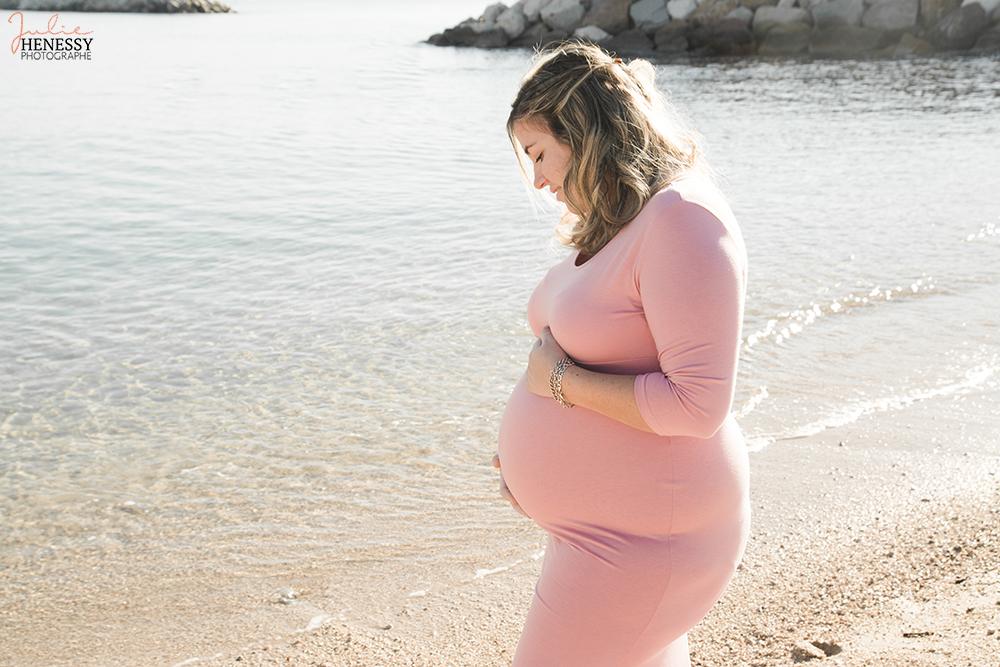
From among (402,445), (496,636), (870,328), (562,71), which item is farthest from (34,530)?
(870,328)

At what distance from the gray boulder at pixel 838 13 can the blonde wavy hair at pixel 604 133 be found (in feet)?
94.7

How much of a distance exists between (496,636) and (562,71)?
2.28 metres

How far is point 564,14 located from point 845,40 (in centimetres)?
827

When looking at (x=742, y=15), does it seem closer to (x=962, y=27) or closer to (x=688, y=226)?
(x=962, y=27)

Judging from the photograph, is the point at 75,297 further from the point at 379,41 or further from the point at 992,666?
the point at 379,41

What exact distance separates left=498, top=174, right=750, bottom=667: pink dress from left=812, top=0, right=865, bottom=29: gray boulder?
28.9 m

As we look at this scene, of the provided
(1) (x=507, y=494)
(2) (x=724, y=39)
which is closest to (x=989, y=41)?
(2) (x=724, y=39)

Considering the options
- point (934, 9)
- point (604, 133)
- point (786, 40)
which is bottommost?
point (786, 40)

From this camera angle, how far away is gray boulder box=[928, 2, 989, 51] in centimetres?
2686

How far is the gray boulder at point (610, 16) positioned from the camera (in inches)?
1201

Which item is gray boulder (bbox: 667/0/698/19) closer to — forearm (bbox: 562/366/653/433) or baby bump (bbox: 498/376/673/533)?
baby bump (bbox: 498/376/673/533)

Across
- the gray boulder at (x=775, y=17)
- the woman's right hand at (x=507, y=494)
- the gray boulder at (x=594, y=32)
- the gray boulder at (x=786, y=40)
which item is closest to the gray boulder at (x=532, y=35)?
the gray boulder at (x=594, y=32)

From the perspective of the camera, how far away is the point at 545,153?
2.18m

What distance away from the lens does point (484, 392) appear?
6230 millimetres
